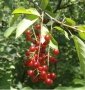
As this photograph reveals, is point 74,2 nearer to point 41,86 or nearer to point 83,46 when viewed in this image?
point 41,86

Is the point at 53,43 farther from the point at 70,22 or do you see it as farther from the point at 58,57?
the point at 58,57

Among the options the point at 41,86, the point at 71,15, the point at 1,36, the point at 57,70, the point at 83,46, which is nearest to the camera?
the point at 83,46

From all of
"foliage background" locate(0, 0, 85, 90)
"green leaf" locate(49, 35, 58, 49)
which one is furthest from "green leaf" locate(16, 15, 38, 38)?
"foliage background" locate(0, 0, 85, 90)

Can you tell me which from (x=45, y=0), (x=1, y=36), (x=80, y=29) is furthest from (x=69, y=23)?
(x=1, y=36)

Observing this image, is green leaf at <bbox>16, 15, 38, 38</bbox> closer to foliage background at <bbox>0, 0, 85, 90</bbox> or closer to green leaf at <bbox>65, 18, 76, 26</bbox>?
green leaf at <bbox>65, 18, 76, 26</bbox>

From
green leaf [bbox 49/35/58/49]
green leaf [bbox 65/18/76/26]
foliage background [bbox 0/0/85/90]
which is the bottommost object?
foliage background [bbox 0/0/85/90]

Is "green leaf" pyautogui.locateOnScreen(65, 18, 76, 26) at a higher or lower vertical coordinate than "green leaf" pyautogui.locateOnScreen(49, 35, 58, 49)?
higher

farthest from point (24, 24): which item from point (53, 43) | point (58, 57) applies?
point (58, 57)

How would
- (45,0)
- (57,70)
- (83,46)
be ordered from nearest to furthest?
(83,46), (45,0), (57,70)

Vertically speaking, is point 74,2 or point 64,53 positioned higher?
point 74,2

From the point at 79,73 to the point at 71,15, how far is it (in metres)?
0.76

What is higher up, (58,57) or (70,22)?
(70,22)

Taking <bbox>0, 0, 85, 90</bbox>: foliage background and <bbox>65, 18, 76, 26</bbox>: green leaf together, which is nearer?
<bbox>65, 18, 76, 26</bbox>: green leaf

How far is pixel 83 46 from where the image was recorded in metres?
0.95
